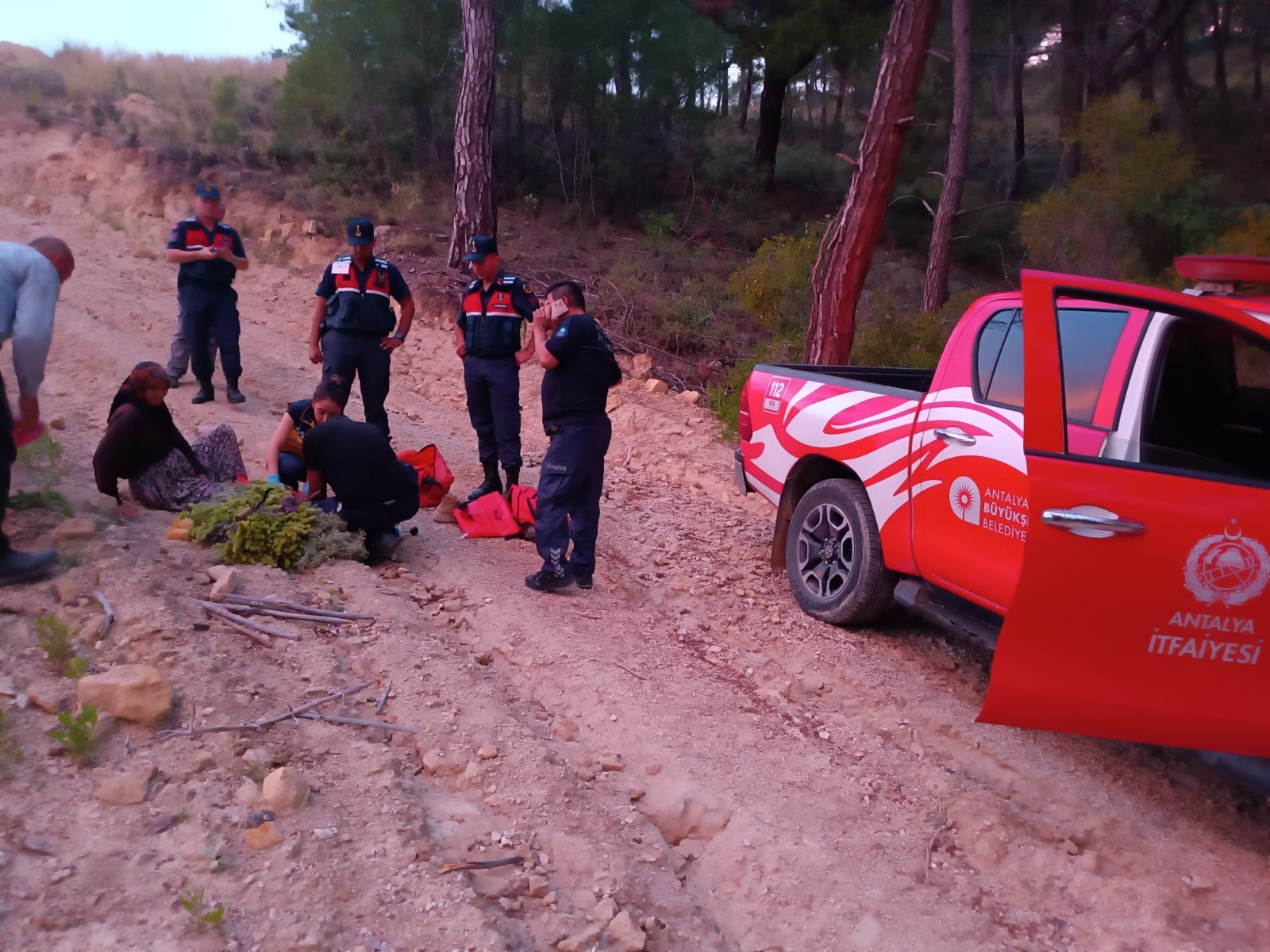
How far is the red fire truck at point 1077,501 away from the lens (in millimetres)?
3057

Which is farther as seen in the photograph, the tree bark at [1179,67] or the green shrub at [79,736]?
the tree bark at [1179,67]

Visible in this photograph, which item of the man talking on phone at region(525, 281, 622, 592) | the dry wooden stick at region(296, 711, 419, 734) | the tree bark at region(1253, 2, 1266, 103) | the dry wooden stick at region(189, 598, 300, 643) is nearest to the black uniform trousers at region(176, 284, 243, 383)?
the man talking on phone at region(525, 281, 622, 592)

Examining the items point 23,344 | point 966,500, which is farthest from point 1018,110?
point 23,344

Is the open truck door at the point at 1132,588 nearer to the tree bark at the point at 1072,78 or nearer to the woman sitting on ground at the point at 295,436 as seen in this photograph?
the woman sitting on ground at the point at 295,436

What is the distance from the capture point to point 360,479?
5469 mm

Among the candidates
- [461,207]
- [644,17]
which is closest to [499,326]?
[461,207]

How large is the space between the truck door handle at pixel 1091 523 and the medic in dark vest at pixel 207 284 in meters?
7.54

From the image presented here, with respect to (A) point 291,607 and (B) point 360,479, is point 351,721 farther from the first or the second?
(B) point 360,479

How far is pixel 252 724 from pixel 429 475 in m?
3.60

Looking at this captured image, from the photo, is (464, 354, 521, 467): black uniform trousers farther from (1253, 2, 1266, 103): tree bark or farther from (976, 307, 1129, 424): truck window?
(1253, 2, 1266, 103): tree bark

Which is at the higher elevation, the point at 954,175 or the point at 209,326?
the point at 954,175

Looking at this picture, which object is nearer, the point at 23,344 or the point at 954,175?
the point at 23,344

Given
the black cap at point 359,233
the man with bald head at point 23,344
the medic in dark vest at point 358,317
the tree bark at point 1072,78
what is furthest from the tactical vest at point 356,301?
the tree bark at point 1072,78

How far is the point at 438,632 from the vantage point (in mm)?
4797
